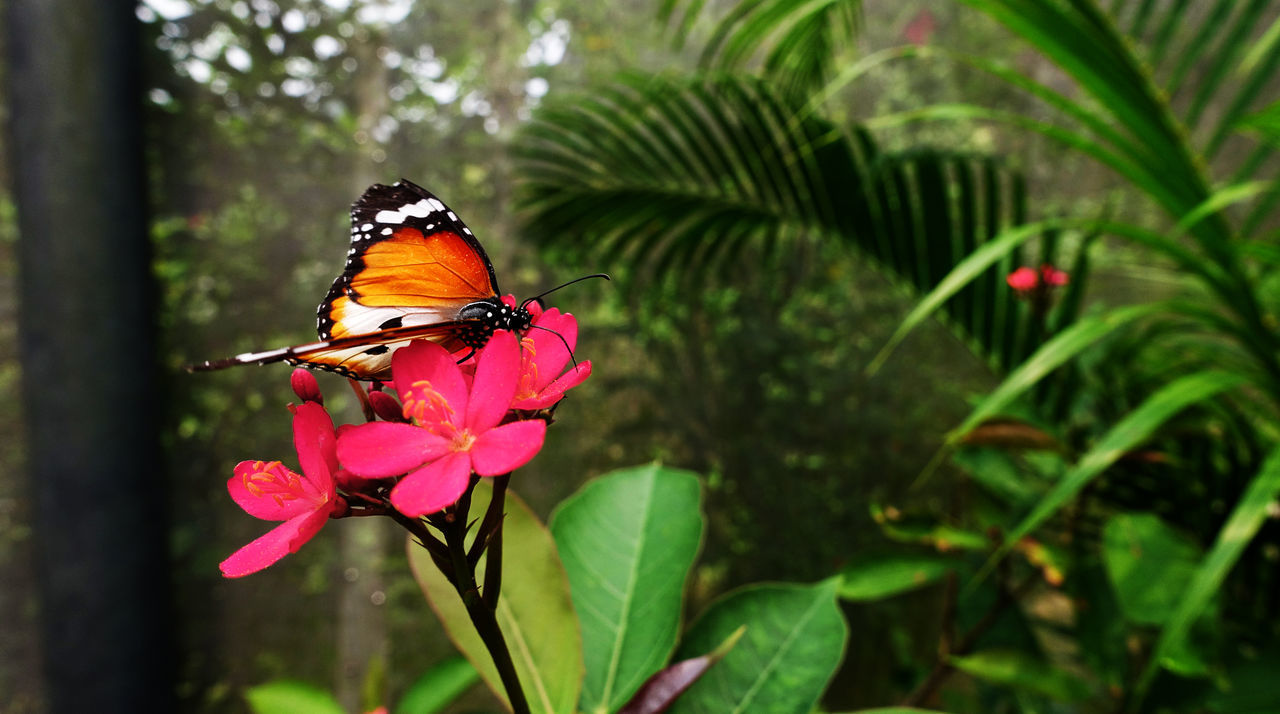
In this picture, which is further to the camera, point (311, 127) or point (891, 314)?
point (891, 314)

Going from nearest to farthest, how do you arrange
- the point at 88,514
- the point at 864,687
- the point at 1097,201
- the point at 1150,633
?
the point at 1150,633 → the point at 88,514 → the point at 864,687 → the point at 1097,201

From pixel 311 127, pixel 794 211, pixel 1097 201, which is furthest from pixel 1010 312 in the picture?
pixel 311 127

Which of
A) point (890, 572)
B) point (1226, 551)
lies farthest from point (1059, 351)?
point (890, 572)

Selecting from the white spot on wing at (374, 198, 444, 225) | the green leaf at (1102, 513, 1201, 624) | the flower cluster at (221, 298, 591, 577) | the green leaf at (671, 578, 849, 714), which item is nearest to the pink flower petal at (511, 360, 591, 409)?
the flower cluster at (221, 298, 591, 577)

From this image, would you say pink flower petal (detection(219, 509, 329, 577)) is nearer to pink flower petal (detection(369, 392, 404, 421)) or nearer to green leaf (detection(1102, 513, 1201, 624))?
pink flower petal (detection(369, 392, 404, 421))

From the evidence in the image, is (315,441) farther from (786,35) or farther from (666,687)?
(786,35)

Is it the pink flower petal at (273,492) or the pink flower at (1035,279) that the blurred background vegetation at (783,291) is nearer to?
the pink flower at (1035,279)

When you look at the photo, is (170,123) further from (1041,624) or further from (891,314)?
(1041,624)
